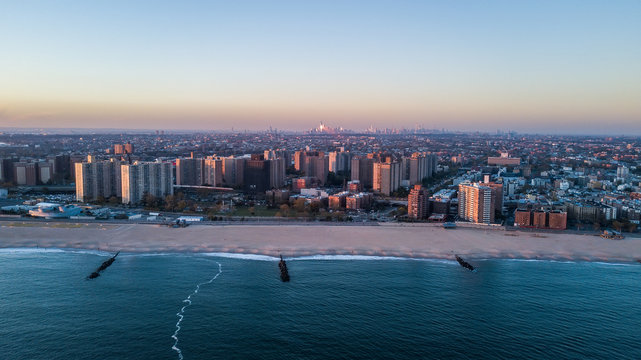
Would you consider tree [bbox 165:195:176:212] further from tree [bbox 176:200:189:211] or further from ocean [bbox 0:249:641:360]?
ocean [bbox 0:249:641:360]

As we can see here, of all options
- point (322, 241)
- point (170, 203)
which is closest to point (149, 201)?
point (170, 203)

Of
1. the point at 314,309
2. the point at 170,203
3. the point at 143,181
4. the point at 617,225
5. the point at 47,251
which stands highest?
the point at 143,181

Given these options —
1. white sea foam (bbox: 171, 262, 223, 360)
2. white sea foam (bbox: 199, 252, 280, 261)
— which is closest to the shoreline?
white sea foam (bbox: 199, 252, 280, 261)

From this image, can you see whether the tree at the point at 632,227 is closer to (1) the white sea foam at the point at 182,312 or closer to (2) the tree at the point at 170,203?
(1) the white sea foam at the point at 182,312

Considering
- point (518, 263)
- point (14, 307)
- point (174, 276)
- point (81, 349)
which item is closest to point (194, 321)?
point (81, 349)

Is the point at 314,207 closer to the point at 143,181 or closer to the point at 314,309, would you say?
the point at 143,181

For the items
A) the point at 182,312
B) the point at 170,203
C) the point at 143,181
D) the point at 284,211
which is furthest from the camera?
the point at 143,181

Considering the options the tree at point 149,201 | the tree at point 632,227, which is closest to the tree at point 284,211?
the tree at point 149,201

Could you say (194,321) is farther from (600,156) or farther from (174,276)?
(600,156)
